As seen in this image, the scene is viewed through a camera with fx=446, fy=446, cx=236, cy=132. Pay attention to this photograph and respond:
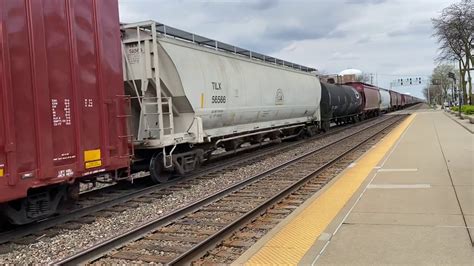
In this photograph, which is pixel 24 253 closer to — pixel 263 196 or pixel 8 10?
pixel 8 10

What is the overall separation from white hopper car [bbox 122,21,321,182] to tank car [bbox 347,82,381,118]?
84.6 feet

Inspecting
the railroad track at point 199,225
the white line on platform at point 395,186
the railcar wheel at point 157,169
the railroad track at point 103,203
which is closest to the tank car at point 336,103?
the railroad track at point 103,203

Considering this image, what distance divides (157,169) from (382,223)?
5.74m

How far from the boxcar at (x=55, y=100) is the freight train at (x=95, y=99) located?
0.6 inches

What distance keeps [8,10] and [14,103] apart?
1185mm

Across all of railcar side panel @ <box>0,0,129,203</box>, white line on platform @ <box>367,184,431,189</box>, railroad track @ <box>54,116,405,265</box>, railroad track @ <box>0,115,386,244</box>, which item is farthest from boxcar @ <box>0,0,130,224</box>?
white line on platform @ <box>367,184,431,189</box>

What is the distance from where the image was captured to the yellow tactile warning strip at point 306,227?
15.9 ft

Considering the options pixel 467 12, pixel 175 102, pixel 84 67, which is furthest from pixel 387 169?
pixel 467 12

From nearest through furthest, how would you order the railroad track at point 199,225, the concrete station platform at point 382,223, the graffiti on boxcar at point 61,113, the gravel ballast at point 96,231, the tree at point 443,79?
Result: 1. the concrete station platform at point 382,223
2. the railroad track at point 199,225
3. the gravel ballast at point 96,231
4. the graffiti on boxcar at point 61,113
5. the tree at point 443,79

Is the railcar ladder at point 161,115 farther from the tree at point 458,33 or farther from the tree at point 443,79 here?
the tree at point 443,79

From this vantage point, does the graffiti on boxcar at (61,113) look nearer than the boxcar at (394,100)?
Yes

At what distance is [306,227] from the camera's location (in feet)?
19.7

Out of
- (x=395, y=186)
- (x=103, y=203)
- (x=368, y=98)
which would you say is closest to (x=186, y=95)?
(x=103, y=203)

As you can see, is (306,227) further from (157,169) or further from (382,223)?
(157,169)
